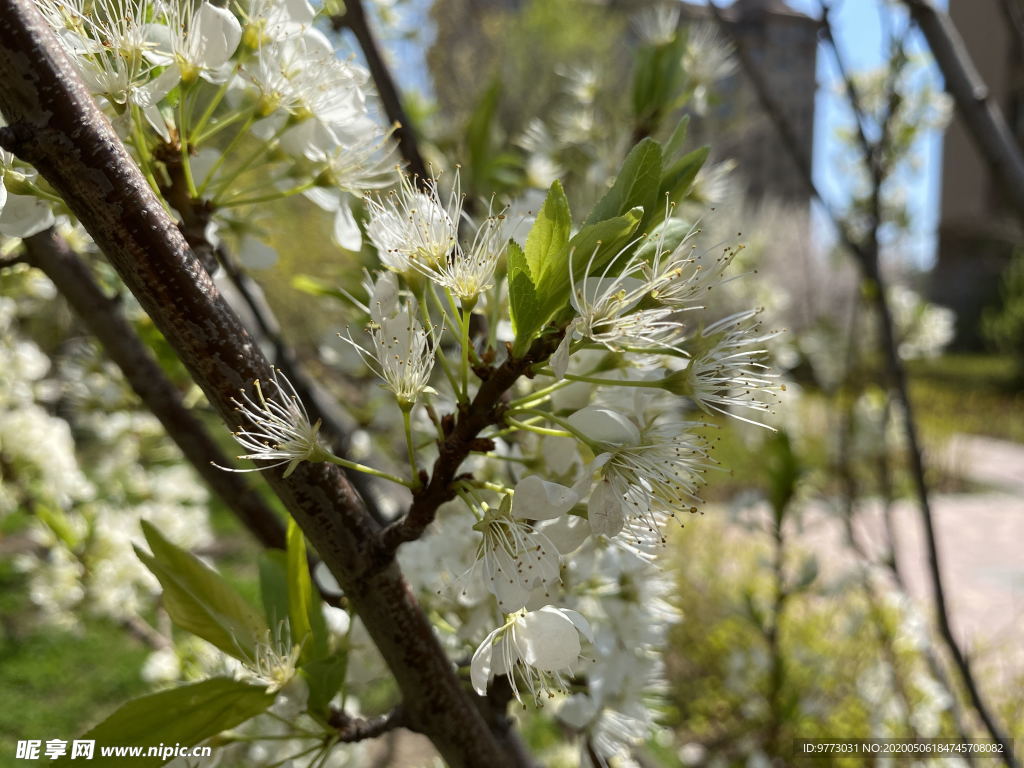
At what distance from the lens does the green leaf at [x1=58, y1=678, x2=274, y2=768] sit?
0.58 m

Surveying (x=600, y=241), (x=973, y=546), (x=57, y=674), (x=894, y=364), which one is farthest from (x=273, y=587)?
(x=973, y=546)

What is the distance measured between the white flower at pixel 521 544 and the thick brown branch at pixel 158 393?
473 millimetres

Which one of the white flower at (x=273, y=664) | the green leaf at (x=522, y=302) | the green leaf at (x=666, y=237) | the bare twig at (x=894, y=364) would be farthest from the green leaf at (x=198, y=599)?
the bare twig at (x=894, y=364)

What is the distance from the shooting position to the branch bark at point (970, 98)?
1253 millimetres

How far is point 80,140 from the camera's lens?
19.6 inches

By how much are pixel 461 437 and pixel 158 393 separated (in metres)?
0.59

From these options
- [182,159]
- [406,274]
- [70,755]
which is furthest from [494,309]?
[70,755]

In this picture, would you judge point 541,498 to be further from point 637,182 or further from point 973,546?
point 973,546

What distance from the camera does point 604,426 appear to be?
1.87ft

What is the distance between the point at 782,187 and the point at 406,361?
18.6 metres

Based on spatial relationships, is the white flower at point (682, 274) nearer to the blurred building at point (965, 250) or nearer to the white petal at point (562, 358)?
the white petal at point (562, 358)

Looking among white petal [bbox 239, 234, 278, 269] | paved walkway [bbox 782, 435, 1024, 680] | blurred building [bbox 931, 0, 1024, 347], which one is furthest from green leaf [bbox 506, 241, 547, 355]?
blurred building [bbox 931, 0, 1024, 347]

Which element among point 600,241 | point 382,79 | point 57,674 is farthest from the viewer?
point 57,674

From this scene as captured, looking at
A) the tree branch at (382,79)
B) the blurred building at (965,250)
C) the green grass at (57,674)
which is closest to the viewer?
the tree branch at (382,79)
